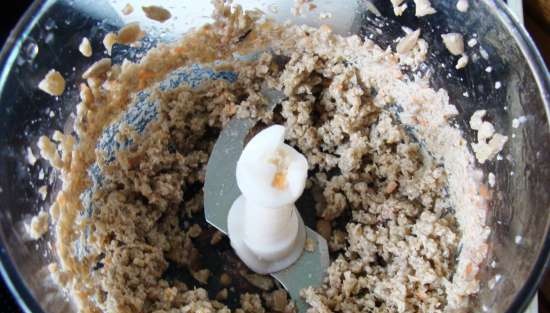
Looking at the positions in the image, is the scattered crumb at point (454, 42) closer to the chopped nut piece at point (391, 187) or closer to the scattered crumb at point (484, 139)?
the scattered crumb at point (484, 139)

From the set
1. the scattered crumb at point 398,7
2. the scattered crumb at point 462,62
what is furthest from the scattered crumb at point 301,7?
the scattered crumb at point 462,62

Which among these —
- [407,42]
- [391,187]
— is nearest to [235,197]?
[391,187]

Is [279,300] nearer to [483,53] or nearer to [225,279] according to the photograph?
[225,279]

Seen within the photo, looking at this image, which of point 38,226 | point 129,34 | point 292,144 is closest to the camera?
point 38,226

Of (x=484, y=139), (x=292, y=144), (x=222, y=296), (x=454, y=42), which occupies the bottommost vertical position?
(x=222, y=296)

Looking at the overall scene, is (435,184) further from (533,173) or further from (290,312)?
(290,312)

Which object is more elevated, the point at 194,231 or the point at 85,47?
the point at 85,47
